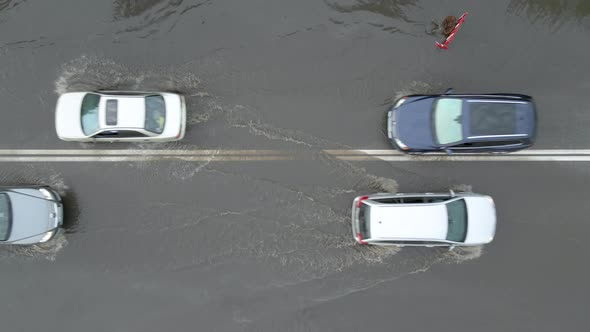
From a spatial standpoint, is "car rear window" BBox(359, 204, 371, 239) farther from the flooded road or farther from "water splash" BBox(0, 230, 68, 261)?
"water splash" BBox(0, 230, 68, 261)

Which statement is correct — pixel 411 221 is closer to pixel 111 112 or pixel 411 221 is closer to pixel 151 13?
pixel 111 112

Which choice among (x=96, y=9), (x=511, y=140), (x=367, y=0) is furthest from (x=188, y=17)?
(x=511, y=140)

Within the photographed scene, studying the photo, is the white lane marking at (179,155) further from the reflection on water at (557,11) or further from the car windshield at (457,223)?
the reflection on water at (557,11)

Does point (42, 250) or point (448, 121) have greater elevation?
point (448, 121)

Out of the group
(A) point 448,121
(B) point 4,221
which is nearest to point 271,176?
(A) point 448,121

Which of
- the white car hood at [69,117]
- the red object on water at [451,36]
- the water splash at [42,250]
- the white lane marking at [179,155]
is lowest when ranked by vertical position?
the water splash at [42,250]

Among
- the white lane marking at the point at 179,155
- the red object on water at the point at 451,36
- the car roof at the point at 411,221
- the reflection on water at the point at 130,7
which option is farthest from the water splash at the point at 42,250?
the red object on water at the point at 451,36

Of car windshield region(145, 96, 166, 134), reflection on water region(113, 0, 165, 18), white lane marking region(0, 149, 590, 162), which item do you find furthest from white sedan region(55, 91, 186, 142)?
reflection on water region(113, 0, 165, 18)
